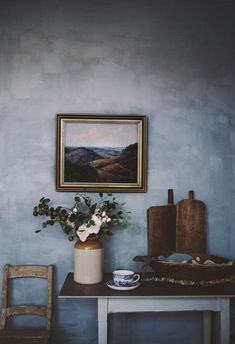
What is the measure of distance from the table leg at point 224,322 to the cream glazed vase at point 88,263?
764mm

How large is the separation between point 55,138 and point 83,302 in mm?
1203

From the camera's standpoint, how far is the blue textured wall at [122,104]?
269cm

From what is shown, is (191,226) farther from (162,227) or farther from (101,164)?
(101,164)

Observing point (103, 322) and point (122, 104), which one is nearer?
point (103, 322)

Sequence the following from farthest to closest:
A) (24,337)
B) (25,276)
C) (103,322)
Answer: (25,276), (24,337), (103,322)

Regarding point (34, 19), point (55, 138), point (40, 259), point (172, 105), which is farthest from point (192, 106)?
point (40, 259)

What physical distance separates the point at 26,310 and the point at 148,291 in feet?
3.01

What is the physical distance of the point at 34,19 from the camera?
274 cm

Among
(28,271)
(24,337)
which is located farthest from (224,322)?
(28,271)

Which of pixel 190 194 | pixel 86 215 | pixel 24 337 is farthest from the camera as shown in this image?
pixel 190 194

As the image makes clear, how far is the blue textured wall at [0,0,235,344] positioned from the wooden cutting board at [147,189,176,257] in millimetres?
62

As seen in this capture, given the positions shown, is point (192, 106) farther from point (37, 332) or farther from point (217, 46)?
point (37, 332)

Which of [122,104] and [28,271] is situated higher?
[122,104]

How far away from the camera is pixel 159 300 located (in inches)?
86.7
